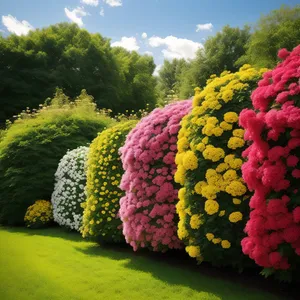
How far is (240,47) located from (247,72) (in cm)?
4508

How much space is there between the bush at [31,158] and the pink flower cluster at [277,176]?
34.2 feet

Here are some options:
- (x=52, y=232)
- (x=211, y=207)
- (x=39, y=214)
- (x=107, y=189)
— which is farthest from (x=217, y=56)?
(x=211, y=207)

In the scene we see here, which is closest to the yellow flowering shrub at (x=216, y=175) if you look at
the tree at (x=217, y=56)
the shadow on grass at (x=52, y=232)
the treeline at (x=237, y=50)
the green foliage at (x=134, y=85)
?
the shadow on grass at (x=52, y=232)

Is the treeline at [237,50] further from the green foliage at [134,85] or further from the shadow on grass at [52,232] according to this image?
the shadow on grass at [52,232]

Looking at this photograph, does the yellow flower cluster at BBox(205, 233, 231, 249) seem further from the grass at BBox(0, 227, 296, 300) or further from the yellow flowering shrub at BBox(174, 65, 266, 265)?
the grass at BBox(0, 227, 296, 300)

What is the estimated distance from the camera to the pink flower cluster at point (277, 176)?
3965mm

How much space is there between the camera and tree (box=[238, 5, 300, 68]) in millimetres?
35031

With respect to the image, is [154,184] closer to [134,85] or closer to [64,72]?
[64,72]

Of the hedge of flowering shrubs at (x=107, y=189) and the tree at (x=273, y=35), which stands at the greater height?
the tree at (x=273, y=35)

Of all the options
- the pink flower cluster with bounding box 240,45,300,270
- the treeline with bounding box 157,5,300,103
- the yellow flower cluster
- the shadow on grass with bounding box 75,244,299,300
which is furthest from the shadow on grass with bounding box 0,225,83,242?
the treeline with bounding box 157,5,300,103

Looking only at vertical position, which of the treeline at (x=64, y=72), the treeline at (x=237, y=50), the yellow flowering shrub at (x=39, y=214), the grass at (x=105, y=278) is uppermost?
the treeline at (x=237, y=50)

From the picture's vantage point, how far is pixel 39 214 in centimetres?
1273

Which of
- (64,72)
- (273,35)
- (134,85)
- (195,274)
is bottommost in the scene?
(195,274)

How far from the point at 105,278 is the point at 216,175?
2933 millimetres
